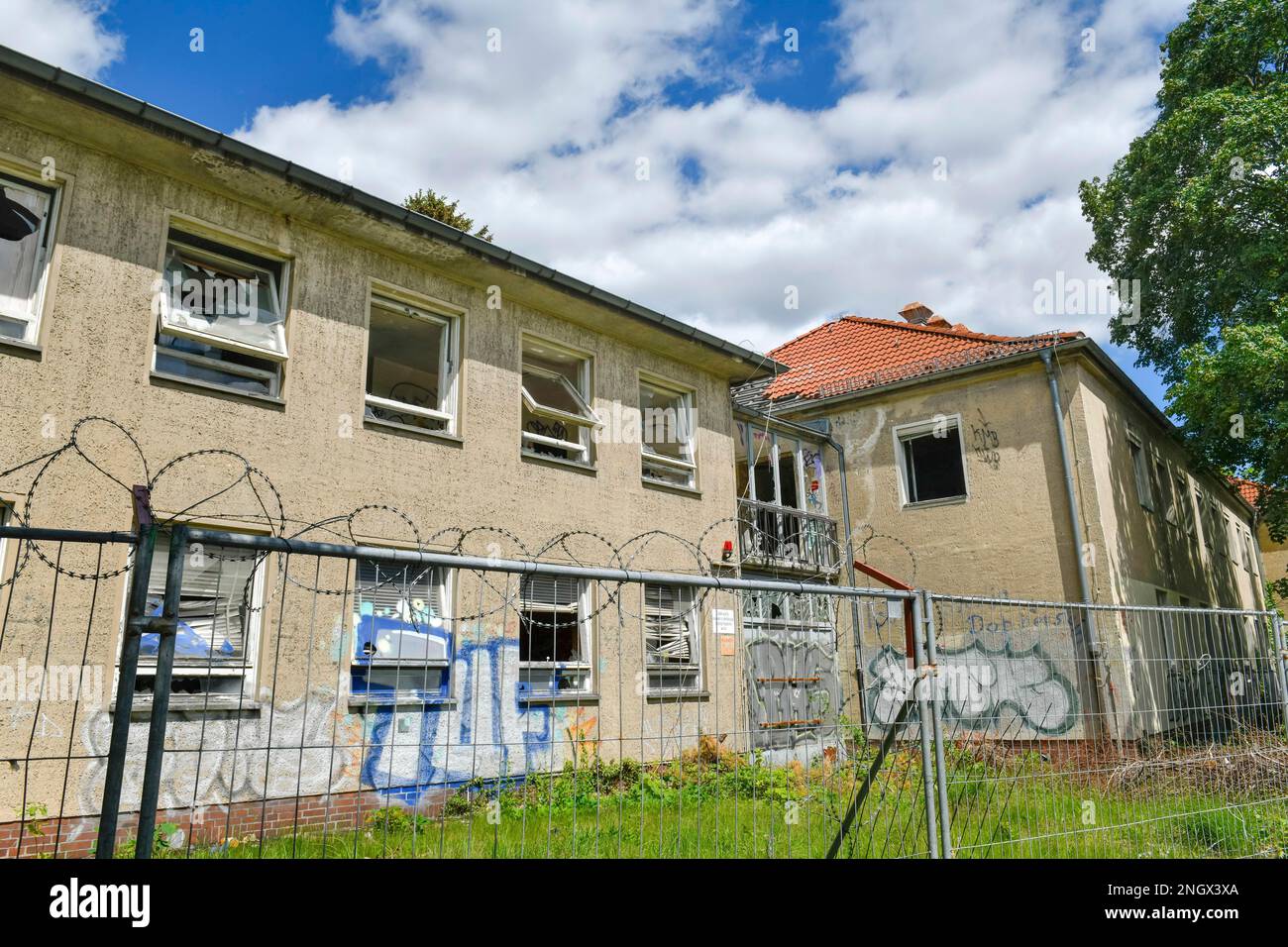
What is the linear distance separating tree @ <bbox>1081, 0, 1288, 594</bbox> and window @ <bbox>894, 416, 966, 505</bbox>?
3.61m

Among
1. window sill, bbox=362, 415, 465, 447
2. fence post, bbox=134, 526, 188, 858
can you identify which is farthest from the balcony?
fence post, bbox=134, 526, 188, 858

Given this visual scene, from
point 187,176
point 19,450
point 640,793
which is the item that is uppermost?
point 187,176

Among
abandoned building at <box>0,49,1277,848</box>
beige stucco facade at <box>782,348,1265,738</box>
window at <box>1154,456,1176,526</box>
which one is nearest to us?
abandoned building at <box>0,49,1277,848</box>

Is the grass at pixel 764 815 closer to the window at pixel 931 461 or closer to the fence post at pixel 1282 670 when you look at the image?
the fence post at pixel 1282 670

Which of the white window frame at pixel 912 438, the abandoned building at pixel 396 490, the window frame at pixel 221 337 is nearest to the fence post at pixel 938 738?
the abandoned building at pixel 396 490

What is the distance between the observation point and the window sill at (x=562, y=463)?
11.2 metres

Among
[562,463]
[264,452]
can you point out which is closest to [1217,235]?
[562,463]

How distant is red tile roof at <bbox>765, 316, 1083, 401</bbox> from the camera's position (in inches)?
655

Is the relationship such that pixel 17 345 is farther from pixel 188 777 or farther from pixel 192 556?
pixel 188 777

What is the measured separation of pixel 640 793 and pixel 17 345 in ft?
21.5

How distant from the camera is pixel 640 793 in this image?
3.89 metres

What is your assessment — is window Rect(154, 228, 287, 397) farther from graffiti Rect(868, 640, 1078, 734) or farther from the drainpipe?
the drainpipe

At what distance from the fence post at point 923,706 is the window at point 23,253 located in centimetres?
727
